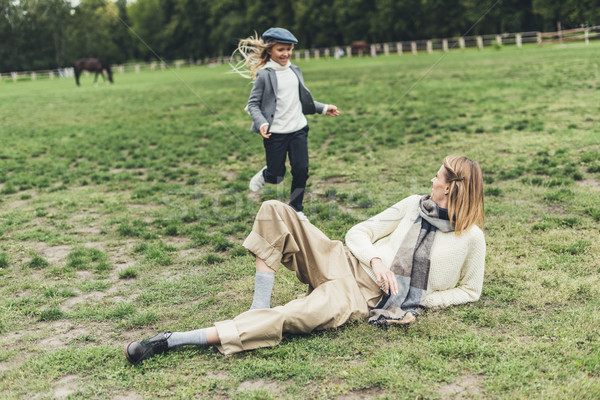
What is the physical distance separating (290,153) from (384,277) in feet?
9.50

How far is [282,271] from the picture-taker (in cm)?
502

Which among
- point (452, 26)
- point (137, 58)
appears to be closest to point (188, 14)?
point (137, 58)

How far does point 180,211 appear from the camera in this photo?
7.25 metres

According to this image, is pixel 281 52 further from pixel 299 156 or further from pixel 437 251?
pixel 437 251

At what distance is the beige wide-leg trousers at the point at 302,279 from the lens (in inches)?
135

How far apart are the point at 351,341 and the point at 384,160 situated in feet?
19.9

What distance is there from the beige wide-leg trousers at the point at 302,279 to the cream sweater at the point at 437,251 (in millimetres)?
139

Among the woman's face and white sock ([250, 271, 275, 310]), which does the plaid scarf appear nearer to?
the woman's face

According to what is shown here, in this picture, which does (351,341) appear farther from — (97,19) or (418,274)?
(97,19)

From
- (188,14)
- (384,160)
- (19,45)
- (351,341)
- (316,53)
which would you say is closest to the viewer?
(351,341)

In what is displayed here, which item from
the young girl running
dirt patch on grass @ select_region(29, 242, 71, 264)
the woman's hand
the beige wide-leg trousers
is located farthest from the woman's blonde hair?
dirt patch on grass @ select_region(29, 242, 71, 264)

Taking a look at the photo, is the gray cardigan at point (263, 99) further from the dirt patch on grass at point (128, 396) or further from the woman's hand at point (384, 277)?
the dirt patch on grass at point (128, 396)

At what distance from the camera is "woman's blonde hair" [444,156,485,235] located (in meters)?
3.56

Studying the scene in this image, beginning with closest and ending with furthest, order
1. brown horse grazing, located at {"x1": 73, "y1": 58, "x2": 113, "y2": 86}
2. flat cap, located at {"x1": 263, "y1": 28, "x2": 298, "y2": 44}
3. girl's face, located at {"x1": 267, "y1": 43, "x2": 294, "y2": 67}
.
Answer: flat cap, located at {"x1": 263, "y1": 28, "x2": 298, "y2": 44}, girl's face, located at {"x1": 267, "y1": 43, "x2": 294, "y2": 67}, brown horse grazing, located at {"x1": 73, "y1": 58, "x2": 113, "y2": 86}
